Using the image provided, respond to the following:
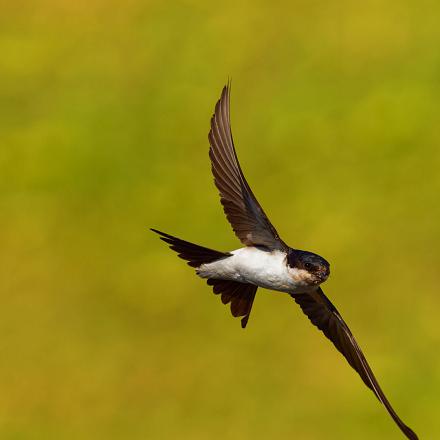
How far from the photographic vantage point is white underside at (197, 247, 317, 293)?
561 cm

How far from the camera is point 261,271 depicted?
566cm

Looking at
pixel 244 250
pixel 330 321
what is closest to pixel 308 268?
pixel 244 250

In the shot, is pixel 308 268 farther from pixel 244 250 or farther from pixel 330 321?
pixel 330 321

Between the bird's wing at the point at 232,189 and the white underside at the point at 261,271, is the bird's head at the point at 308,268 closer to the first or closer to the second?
the white underside at the point at 261,271

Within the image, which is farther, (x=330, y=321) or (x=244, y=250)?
(x=330, y=321)

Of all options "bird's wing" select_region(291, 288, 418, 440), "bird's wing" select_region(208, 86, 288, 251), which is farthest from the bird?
"bird's wing" select_region(291, 288, 418, 440)

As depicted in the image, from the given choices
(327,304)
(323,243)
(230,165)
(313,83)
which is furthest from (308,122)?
(230,165)

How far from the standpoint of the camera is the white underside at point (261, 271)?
221 inches

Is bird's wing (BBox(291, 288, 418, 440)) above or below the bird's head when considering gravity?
below

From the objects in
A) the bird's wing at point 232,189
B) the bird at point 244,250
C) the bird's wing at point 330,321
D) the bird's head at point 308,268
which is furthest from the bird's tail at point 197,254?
the bird's wing at point 330,321

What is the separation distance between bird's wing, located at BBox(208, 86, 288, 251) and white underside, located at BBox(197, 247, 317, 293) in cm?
7

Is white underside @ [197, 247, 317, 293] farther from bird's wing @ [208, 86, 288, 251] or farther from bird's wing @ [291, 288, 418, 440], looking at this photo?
bird's wing @ [291, 288, 418, 440]

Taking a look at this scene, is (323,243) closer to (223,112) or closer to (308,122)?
(308,122)

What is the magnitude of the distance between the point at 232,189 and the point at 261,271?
43 centimetres
